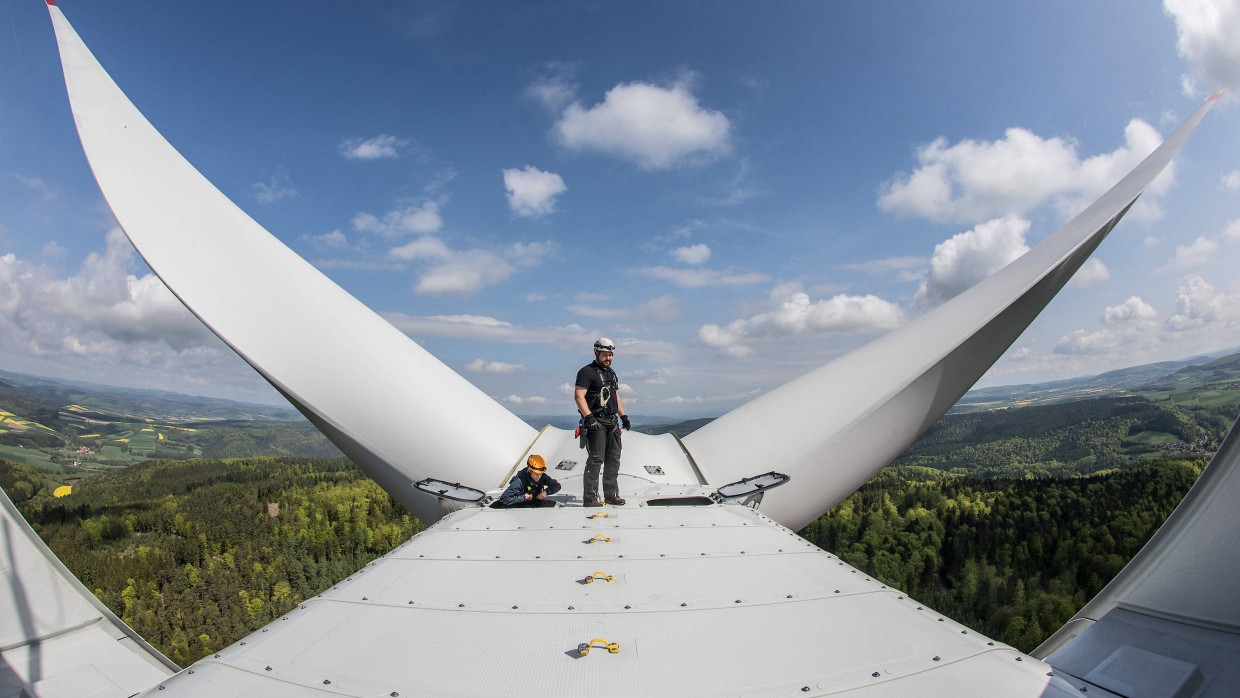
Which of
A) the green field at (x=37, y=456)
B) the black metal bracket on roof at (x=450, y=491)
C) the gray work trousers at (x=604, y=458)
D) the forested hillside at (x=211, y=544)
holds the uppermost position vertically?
the gray work trousers at (x=604, y=458)

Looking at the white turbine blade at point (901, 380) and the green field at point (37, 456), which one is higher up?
the white turbine blade at point (901, 380)

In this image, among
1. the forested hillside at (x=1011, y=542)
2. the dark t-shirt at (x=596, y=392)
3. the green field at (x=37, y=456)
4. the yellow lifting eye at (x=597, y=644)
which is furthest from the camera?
the green field at (x=37, y=456)

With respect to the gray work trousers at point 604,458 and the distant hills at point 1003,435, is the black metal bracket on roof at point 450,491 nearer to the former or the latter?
the gray work trousers at point 604,458

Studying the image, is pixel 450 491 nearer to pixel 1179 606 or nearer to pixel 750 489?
pixel 750 489

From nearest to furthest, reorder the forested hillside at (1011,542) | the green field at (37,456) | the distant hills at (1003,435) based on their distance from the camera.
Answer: the forested hillside at (1011,542), the green field at (37,456), the distant hills at (1003,435)

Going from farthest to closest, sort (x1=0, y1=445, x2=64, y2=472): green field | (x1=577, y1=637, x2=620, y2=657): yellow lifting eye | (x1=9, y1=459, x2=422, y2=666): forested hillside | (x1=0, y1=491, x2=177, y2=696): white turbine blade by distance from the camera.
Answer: (x1=0, y1=445, x2=64, y2=472): green field < (x1=9, y1=459, x2=422, y2=666): forested hillside < (x1=0, y1=491, x2=177, y2=696): white turbine blade < (x1=577, y1=637, x2=620, y2=657): yellow lifting eye

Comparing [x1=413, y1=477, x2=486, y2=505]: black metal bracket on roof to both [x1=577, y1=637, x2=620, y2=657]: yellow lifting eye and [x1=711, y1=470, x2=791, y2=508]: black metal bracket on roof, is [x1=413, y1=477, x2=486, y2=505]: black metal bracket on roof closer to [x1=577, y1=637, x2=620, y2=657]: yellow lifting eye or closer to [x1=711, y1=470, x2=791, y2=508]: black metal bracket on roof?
[x1=711, y1=470, x2=791, y2=508]: black metal bracket on roof

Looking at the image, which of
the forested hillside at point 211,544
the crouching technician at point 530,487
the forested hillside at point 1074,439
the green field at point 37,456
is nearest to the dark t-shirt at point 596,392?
the crouching technician at point 530,487

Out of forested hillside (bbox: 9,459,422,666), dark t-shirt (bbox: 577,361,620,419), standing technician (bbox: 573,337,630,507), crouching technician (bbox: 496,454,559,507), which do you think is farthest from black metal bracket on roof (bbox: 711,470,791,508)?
forested hillside (bbox: 9,459,422,666)
